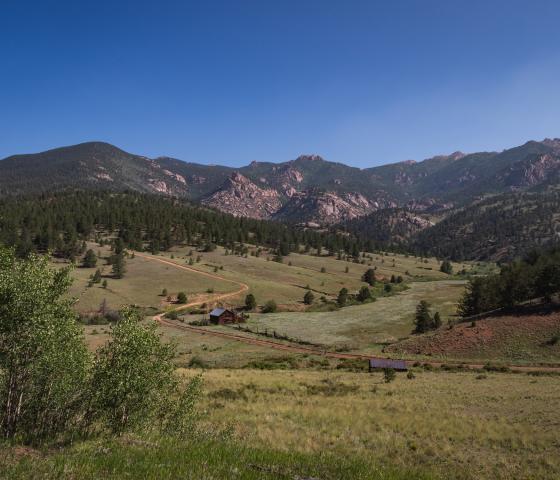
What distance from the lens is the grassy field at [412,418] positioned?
69.1 feet

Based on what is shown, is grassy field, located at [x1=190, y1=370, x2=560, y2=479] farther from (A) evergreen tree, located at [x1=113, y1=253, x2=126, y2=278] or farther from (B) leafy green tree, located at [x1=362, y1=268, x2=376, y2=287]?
(B) leafy green tree, located at [x1=362, y1=268, x2=376, y2=287]

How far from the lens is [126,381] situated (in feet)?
56.2

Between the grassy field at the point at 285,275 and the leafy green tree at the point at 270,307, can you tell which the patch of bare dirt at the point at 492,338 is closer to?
the leafy green tree at the point at 270,307

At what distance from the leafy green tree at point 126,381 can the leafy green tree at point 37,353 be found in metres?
1.12

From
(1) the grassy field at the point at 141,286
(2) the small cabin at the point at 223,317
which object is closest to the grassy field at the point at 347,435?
(2) the small cabin at the point at 223,317

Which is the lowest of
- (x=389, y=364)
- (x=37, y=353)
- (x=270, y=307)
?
(x=270, y=307)

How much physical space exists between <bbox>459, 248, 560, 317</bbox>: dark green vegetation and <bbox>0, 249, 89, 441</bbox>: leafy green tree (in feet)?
243

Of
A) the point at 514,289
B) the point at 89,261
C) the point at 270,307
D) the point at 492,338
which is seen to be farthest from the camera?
the point at 89,261

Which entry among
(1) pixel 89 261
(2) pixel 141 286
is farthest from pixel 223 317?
(1) pixel 89 261

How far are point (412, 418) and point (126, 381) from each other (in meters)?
21.3

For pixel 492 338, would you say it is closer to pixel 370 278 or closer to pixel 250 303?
pixel 250 303

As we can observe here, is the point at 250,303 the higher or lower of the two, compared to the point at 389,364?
lower

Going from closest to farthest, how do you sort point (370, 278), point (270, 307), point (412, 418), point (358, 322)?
point (412, 418), point (358, 322), point (270, 307), point (370, 278)

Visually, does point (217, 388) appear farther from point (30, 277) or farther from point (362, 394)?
point (30, 277)
